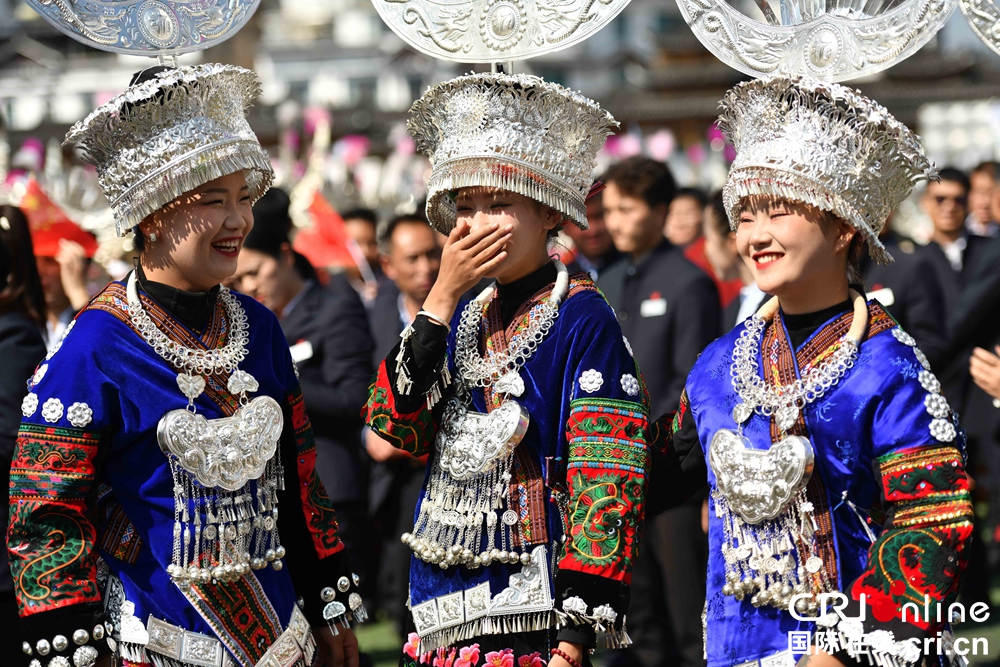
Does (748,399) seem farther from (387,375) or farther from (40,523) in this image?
(40,523)

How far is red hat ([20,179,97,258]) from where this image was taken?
6270mm

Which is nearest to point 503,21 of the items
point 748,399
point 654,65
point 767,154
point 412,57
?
point 767,154

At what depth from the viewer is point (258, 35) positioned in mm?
56469

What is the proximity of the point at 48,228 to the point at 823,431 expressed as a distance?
4.92m

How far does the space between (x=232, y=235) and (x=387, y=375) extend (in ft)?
1.75

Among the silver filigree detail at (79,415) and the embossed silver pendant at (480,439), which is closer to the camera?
the silver filigree detail at (79,415)

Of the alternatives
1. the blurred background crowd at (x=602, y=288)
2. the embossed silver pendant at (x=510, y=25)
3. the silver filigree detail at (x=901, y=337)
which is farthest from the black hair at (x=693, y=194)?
the silver filigree detail at (x=901, y=337)

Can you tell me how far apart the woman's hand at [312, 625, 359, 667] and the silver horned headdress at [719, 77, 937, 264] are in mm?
1585

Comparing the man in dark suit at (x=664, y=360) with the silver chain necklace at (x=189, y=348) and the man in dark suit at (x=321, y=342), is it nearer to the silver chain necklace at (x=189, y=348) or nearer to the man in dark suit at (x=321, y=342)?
the man in dark suit at (x=321, y=342)

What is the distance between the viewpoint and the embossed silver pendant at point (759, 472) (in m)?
2.88

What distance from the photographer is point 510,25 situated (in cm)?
333

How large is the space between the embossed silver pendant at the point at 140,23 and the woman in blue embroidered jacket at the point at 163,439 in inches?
5.5

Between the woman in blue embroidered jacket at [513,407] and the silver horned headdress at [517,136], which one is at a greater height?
the silver horned headdress at [517,136]

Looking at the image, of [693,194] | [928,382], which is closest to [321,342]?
[928,382]
